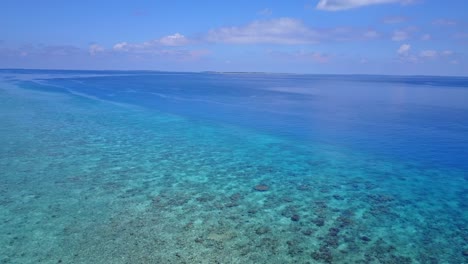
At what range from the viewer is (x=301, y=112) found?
41.8 metres

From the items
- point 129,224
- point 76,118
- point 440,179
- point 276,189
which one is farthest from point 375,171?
point 76,118

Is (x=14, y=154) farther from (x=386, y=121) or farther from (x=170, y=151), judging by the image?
(x=386, y=121)

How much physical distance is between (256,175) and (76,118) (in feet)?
78.2

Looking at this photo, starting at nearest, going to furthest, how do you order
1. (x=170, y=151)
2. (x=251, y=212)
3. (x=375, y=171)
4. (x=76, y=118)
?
(x=251, y=212) < (x=375, y=171) < (x=170, y=151) < (x=76, y=118)

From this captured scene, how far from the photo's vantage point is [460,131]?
98.4 ft

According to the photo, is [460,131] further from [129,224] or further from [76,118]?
[76,118]

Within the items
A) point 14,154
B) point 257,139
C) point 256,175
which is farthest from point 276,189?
point 14,154

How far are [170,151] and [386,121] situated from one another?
84.5 feet

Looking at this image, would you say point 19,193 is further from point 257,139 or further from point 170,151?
point 257,139

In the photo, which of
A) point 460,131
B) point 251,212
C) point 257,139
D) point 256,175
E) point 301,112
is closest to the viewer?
point 251,212

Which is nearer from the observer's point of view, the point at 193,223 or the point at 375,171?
the point at 193,223

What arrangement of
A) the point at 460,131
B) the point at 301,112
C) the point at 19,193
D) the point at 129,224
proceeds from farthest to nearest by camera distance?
the point at 301,112 → the point at 460,131 → the point at 19,193 → the point at 129,224

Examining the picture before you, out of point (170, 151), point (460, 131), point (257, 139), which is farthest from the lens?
point (460, 131)

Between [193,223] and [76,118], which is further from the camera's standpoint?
[76,118]
